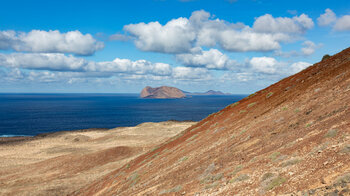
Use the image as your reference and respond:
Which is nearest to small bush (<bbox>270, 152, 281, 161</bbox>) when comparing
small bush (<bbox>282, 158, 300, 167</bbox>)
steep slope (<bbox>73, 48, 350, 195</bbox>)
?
steep slope (<bbox>73, 48, 350, 195</bbox>)

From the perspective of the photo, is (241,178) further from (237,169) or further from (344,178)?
(344,178)

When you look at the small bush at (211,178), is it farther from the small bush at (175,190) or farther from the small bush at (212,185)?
the small bush at (175,190)

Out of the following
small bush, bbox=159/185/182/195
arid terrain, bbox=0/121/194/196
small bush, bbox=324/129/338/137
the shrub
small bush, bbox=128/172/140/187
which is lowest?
arid terrain, bbox=0/121/194/196

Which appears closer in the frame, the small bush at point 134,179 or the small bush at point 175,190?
the small bush at point 175,190

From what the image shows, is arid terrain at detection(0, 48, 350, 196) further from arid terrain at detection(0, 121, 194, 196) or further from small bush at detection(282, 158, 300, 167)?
arid terrain at detection(0, 121, 194, 196)

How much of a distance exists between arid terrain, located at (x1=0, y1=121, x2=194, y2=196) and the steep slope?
14652mm

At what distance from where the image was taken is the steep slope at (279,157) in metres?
9.90

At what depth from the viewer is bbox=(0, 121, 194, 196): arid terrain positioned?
107 ft

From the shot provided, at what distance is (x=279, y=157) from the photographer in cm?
1252

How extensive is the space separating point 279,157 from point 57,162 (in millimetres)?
42272

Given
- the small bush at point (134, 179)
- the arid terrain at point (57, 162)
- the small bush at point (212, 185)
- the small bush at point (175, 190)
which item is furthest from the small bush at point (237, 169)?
the arid terrain at point (57, 162)

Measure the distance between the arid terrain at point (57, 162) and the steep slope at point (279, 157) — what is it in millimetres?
14652

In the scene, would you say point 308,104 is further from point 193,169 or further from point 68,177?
point 68,177

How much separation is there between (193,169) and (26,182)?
2970cm
